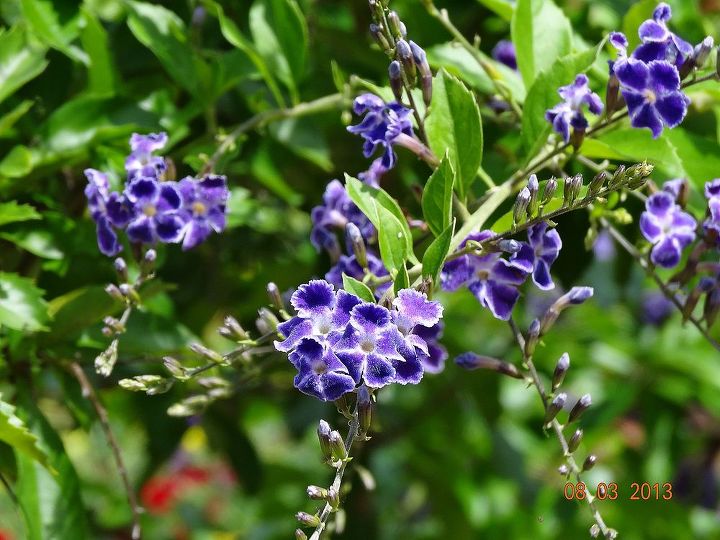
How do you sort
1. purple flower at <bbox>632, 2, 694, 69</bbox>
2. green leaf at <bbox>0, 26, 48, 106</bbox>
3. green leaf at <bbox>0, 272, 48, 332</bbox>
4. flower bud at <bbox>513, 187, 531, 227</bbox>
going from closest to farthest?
flower bud at <bbox>513, 187, 531, 227</bbox>
purple flower at <bbox>632, 2, 694, 69</bbox>
green leaf at <bbox>0, 272, 48, 332</bbox>
green leaf at <bbox>0, 26, 48, 106</bbox>

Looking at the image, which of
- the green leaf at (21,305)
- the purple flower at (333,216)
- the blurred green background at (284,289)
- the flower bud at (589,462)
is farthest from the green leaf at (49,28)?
the flower bud at (589,462)

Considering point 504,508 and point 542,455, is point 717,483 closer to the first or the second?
point 542,455

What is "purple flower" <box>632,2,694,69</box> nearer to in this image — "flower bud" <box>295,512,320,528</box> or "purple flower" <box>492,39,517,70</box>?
"purple flower" <box>492,39,517,70</box>

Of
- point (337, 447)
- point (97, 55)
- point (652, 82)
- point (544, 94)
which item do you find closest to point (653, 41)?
point (652, 82)

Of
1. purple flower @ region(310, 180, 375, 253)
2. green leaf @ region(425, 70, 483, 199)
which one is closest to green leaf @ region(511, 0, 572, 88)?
green leaf @ region(425, 70, 483, 199)

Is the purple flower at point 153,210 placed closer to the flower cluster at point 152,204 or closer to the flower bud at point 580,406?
the flower cluster at point 152,204

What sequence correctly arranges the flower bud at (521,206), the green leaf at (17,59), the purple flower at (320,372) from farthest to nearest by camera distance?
the green leaf at (17,59)
the flower bud at (521,206)
the purple flower at (320,372)
